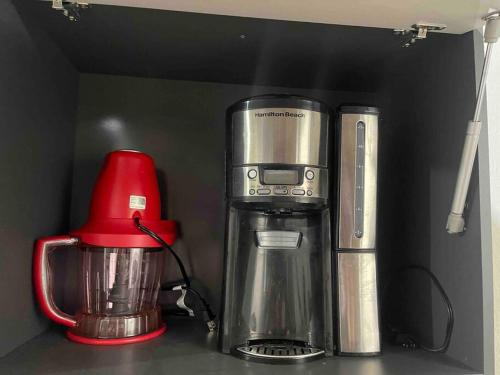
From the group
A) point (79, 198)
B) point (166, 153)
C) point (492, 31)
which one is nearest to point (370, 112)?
point (492, 31)

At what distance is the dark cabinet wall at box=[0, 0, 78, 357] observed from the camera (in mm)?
635

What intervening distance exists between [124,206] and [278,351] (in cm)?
37

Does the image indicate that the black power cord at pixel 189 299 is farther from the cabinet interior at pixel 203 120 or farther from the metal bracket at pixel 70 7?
the metal bracket at pixel 70 7

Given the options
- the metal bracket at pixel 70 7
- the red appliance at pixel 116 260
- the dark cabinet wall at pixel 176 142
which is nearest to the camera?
the metal bracket at pixel 70 7

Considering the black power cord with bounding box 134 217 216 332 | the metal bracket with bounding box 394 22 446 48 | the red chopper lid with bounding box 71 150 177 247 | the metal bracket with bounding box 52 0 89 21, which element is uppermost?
the metal bracket with bounding box 52 0 89 21

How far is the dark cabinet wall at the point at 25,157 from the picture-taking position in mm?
635

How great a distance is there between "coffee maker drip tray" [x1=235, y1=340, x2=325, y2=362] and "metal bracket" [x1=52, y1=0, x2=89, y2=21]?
576 mm

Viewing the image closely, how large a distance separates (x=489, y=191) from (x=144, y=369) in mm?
556

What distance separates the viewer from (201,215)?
956 millimetres

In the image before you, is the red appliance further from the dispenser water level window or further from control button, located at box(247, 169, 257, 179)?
the dispenser water level window

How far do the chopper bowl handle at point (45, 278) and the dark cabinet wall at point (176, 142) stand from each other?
0.20m

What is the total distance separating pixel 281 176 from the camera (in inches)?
25.8

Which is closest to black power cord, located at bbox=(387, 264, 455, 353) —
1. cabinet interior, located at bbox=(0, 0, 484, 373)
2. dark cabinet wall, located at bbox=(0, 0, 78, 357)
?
cabinet interior, located at bbox=(0, 0, 484, 373)

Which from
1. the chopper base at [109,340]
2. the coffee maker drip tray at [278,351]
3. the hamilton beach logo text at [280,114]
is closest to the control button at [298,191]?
the hamilton beach logo text at [280,114]
